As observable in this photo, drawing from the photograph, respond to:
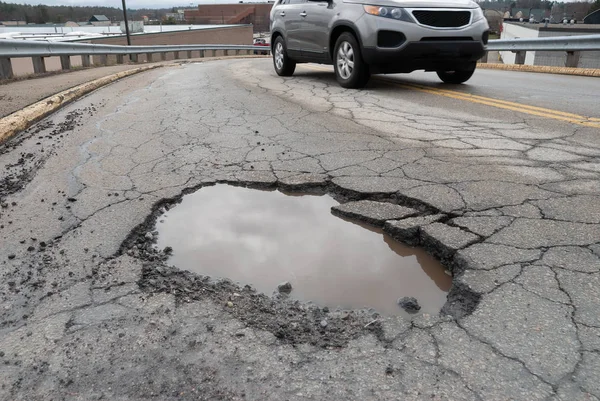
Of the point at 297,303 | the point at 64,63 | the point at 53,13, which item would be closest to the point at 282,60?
the point at 64,63

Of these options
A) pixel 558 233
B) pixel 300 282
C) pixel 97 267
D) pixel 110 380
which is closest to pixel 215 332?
pixel 110 380

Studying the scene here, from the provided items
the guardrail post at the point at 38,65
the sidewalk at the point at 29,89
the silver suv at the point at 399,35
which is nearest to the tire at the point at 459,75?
the silver suv at the point at 399,35

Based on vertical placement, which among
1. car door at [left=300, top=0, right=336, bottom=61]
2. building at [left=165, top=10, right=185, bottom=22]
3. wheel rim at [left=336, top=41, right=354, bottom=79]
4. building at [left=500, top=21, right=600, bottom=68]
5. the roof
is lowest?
building at [left=500, top=21, right=600, bottom=68]

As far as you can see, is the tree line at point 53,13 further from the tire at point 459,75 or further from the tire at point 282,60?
the tire at point 459,75

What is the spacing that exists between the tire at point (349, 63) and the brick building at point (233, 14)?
6123cm

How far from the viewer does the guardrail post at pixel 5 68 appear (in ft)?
29.5

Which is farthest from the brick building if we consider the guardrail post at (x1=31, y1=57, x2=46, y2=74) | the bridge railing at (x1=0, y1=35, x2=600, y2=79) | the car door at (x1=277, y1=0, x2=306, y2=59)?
the car door at (x1=277, y1=0, x2=306, y2=59)

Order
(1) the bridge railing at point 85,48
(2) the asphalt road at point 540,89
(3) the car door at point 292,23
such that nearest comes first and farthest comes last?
(2) the asphalt road at point 540,89 → (3) the car door at point 292,23 → (1) the bridge railing at point 85,48

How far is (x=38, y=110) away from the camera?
6.35 m

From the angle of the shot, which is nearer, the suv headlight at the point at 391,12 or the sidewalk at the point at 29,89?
the sidewalk at the point at 29,89

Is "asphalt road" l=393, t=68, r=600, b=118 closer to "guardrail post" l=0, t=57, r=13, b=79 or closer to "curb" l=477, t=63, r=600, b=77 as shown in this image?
"curb" l=477, t=63, r=600, b=77

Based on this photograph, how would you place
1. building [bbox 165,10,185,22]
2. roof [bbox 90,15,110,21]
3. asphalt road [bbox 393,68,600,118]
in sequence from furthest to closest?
building [bbox 165,10,185,22]
roof [bbox 90,15,110,21]
asphalt road [bbox 393,68,600,118]

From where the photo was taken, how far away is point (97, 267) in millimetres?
2662

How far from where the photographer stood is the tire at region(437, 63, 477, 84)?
26.4ft
